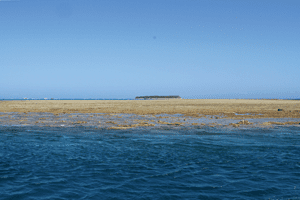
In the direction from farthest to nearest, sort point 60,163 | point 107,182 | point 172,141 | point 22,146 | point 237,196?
point 172,141
point 22,146
point 60,163
point 107,182
point 237,196

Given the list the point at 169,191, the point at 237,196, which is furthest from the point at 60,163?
the point at 237,196

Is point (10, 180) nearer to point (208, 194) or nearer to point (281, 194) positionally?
point (208, 194)

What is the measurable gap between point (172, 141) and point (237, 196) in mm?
8512

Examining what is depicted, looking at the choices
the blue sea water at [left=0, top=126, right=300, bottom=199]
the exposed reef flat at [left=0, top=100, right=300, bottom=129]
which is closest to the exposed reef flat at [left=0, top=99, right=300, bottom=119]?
the exposed reef flat at [left=0, top=100, right=300, bottom=129]

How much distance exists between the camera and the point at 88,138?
1695cm

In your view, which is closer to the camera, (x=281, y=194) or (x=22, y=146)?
(x=281, y=194)

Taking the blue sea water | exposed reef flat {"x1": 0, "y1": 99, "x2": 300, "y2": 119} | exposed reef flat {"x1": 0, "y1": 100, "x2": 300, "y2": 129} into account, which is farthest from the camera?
exposed reef flat {"x1": 0, "y1": 99, "x2": 300, "y2": 119}

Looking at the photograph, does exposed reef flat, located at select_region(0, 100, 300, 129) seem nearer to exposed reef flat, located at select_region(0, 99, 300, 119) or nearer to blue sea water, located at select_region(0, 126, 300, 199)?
exposed reef flat, located at select_region(0, 99, 300, 119)

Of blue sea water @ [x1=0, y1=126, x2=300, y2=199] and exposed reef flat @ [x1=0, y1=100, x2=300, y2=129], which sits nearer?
blue sea water @ [x1=0, y1=126, x2=300, y2=199]

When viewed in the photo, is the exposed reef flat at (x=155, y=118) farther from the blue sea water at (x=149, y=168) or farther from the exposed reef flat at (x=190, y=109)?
the blue sea water at (x=149, y=168)

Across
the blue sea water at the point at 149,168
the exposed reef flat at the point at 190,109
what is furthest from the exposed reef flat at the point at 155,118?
the blue sea water at the point at 149,168

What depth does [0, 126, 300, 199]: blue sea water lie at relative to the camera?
783 cm

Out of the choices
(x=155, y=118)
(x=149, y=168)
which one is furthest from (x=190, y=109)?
(x=149, y=168)

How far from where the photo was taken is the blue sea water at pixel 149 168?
7.83m
